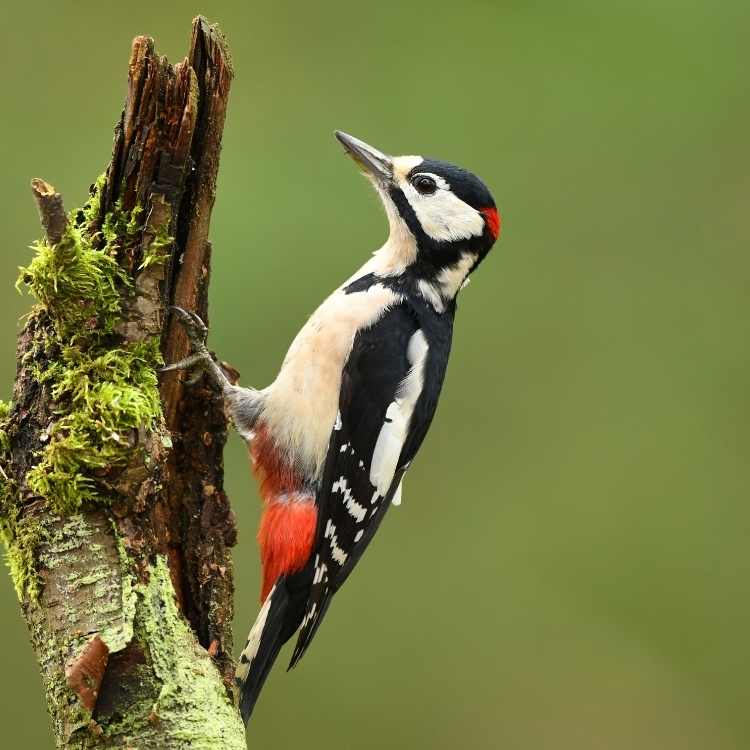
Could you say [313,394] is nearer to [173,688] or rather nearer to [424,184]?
[424,184]

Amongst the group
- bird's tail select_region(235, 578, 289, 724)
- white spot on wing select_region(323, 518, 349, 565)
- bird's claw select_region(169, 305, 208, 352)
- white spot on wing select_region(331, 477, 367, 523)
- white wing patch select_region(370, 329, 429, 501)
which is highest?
bird's claw select_region(169, 305, 208, 352)

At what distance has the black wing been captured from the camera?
2869 mm

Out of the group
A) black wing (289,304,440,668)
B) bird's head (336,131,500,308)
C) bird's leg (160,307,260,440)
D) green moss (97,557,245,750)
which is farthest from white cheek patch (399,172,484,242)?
green moss (97,557,245,750)

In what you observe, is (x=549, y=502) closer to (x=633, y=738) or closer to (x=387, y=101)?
(x=633, y=738)

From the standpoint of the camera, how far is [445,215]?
3164 mm

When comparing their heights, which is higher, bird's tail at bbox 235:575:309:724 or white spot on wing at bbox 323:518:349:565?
white spot on wing at bbox 323:518:349:565

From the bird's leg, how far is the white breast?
0.15 ft

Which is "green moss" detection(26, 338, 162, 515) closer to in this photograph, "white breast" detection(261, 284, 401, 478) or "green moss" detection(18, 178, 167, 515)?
"green moss" detection(18, 178, 167, 515)

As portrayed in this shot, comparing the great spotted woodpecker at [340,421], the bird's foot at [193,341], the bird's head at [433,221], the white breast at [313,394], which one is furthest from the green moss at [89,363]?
the bird's head at [433,221]

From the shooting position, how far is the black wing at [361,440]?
9.41 feet

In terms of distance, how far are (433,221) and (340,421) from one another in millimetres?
637

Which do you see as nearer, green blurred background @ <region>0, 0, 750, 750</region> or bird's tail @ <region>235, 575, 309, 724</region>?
bird's tail @ <region>235, 575, 309, 724</region>

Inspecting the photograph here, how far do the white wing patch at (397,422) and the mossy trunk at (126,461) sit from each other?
587 millimetres

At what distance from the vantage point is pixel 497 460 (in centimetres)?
442
